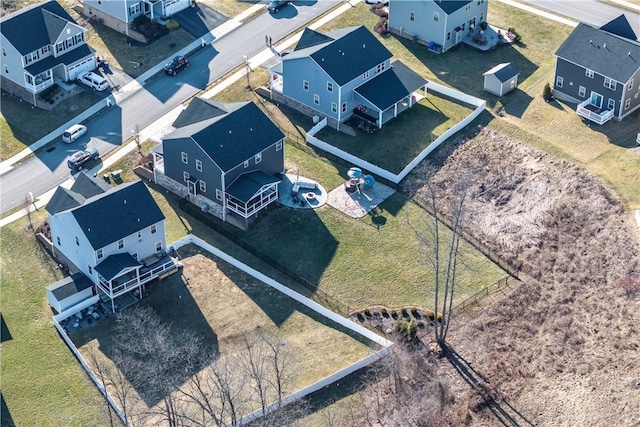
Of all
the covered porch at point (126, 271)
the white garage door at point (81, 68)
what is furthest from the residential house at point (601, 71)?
the white garage door at point (81, 68)

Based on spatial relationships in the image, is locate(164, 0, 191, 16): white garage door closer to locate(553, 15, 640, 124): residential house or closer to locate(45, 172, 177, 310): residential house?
locate(45, 172, 177, 310): residential house

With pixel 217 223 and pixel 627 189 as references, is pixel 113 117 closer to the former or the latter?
pixel 217 223

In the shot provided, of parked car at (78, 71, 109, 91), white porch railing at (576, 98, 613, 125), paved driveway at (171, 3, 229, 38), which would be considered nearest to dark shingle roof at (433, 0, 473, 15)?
white porch railing at (576, 98, 613, 125)

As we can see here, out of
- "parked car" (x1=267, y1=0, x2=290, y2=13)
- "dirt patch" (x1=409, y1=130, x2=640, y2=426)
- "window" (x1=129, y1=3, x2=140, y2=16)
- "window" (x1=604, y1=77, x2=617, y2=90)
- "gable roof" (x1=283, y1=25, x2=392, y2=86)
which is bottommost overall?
"dirt patch" (x1=409, y1=130, x2=640, y2=426)

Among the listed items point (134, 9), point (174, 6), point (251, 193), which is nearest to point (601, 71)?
point (251, 193)

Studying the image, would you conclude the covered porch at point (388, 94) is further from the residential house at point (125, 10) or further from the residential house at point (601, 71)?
the residential house at point (125, 10)

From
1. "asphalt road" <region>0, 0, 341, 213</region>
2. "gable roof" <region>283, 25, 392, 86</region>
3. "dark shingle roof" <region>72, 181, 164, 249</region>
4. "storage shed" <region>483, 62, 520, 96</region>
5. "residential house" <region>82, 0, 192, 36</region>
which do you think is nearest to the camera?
"dark shingle roof" <region>72, 181, 164, 249</region>

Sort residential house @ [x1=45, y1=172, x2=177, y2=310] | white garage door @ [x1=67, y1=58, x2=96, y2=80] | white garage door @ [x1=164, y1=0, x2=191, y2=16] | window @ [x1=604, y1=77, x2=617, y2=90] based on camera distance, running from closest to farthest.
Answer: residential house @ [x1=45, y1=172, x2=177, y2=310], window @ [x1=604, y1=77, x2=617, y2=90], white garage door @ [x1=67, y1=58, x2=96, y2=80], white garage door @ [x1=164, y1=0, x2=191, y2=16]
